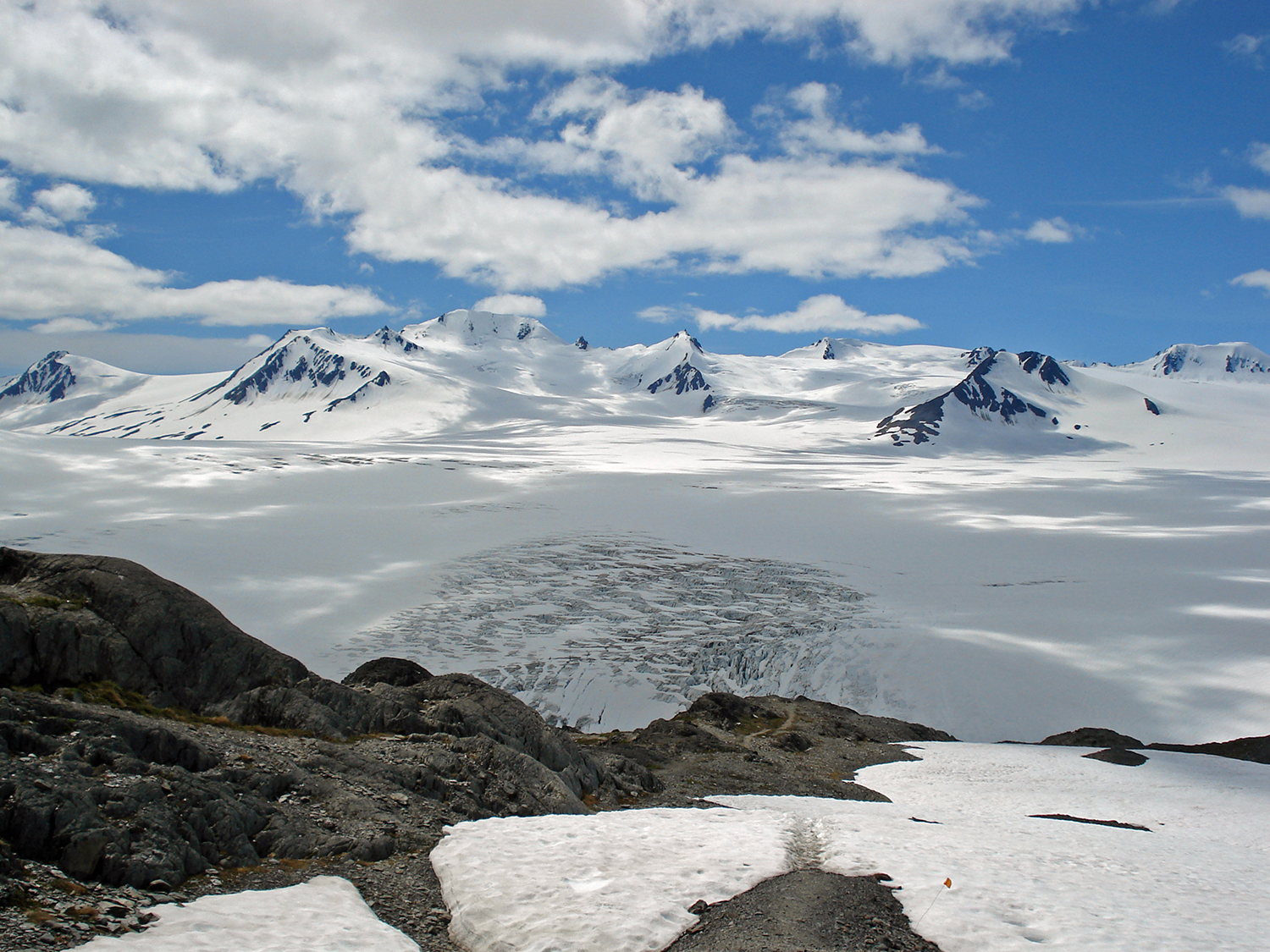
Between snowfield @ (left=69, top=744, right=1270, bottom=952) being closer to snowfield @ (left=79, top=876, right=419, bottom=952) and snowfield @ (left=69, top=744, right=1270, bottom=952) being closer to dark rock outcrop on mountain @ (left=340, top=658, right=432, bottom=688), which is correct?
snowfield @ (left=79, top=876, right=419, bottom=952)

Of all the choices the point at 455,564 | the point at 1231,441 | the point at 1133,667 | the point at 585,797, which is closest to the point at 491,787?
the point at 585,797

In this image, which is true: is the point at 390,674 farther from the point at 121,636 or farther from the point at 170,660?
the point at 121,636

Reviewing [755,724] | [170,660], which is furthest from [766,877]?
[755,724]

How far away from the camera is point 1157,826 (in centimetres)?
1827

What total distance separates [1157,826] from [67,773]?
75.1ft

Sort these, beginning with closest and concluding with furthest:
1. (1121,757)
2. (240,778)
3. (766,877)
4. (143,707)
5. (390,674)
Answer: (766,877), (240,778), (143,707), (390,674), (1121,757)

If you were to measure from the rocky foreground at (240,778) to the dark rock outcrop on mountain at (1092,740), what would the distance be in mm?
17068

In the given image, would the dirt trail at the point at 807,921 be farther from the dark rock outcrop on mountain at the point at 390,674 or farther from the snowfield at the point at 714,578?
the snowfield at the point at 714,578

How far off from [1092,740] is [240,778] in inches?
1384

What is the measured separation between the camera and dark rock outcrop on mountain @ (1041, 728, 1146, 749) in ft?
107

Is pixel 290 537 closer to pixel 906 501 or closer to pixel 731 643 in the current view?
pixel 731 643

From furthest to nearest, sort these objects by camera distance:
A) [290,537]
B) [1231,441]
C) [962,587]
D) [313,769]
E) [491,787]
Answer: [1231,441], [290,537], [962,587], [491,787], [313,769]

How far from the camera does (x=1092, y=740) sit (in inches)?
1292

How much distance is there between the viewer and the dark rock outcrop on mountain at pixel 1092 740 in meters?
32.5
